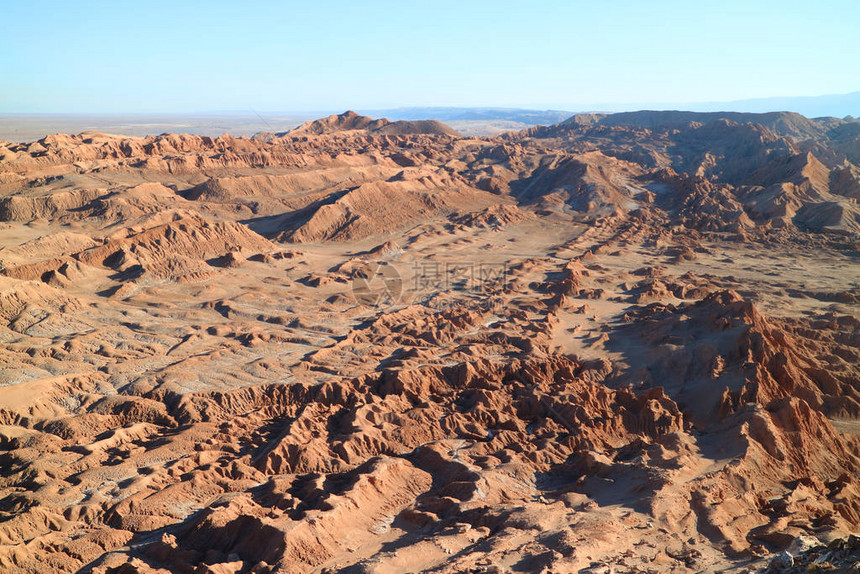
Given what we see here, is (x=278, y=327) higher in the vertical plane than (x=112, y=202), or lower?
lower

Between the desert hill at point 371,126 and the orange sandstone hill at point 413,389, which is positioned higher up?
the desert hill at point 371,126

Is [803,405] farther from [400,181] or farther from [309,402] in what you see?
[400,181]

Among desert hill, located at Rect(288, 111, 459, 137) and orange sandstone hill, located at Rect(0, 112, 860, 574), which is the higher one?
desert hill, located at Rect(288, 111, 459, 137)

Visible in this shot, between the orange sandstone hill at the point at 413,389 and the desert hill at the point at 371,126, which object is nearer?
the orange sandstone hill at the point at 413,389

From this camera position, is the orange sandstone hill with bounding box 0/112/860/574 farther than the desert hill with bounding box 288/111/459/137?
No

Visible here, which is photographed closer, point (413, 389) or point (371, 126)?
point (413, 389)

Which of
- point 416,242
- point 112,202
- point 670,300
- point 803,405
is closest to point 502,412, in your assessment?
point 803,405

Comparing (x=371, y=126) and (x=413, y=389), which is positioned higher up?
(x=371, y=126)

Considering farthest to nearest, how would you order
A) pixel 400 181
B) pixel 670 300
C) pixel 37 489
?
pixel 400 181
pixel 670 300
pixel 37 489
